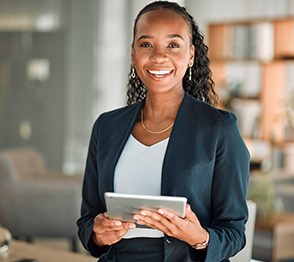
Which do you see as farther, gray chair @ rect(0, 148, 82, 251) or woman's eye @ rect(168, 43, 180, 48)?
gray chair @ rect(0, 148, 82, 251)

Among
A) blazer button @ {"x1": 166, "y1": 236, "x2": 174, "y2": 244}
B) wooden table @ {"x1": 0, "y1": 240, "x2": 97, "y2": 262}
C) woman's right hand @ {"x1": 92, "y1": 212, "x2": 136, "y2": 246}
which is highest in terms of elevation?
woman's right hand @ {"x1": 92, "y1": 212, "x2": 136, "y2": 246}

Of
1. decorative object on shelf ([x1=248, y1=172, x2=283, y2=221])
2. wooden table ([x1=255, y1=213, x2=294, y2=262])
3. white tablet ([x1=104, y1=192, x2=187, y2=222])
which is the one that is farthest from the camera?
decorative object on shelf ([x1=248, y1=172, x2=283, y2=221])

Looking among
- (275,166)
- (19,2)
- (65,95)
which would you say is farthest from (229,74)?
(19,2)

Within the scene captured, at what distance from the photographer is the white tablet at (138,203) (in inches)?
69.1

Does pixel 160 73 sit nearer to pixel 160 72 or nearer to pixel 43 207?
pixel 160 72

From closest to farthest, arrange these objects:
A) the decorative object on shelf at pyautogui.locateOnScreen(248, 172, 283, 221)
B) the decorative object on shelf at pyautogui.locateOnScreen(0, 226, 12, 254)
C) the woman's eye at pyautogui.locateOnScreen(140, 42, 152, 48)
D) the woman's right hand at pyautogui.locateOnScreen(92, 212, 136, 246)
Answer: the woman's right hand at pyautogui.locateOnScreen(92, 212, 136, 246)
the woman's eye at pyautogui.locateOnScreen(140, 42, 152, 48)
the decorative object on shelf at pyautogui.locateOnScreen(0, 226, 12, 254)
the decorative object on shelf at pyautogui.locateOnScreen(248, 172, 283, 221)

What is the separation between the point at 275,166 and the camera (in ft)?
25.4

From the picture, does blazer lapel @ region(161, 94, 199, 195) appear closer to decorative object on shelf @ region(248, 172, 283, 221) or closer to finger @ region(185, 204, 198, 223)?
finger @ region(185, 204, 198, 223)

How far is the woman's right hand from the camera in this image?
1.91 meters

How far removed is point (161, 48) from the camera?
2.00 m

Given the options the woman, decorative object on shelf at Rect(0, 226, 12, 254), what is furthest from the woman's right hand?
decorative object on shelf at Rect(0, 226, 12, 254)

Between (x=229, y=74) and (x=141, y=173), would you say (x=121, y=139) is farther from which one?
(x=229, y=74)

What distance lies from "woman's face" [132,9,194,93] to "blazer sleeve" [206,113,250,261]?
0.19 m

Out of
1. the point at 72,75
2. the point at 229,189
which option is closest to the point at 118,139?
the point at 229,189
